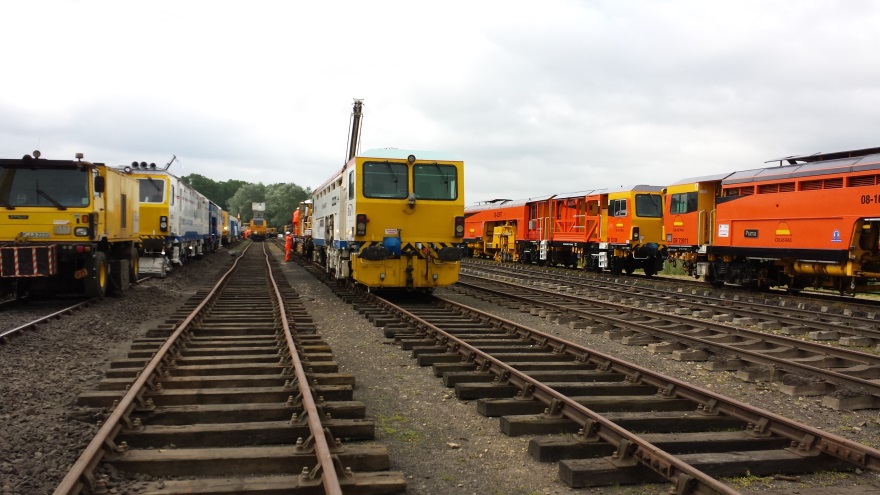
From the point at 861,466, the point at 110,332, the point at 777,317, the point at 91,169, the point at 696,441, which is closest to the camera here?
the point at 861,466

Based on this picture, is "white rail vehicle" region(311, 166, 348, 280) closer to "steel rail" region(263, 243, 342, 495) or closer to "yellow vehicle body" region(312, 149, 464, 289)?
"yellow vehicle body" region(312, 149, 464, 289)

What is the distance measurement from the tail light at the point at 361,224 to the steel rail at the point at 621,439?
6.37 meters

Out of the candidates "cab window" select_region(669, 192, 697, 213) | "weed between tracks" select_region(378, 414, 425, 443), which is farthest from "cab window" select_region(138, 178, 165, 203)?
"weed between tracks" select_region(378, 414, 425, 443)

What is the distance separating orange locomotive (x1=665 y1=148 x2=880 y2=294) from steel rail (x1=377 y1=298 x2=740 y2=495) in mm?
10171

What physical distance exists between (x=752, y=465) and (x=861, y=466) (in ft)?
2.25

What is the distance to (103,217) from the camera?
12680mm

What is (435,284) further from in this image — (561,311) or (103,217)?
(103,217)

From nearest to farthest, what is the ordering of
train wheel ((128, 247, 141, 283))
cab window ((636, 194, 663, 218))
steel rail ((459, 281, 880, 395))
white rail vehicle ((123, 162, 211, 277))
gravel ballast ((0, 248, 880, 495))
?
gravel ballast ((0, 248, 880, 495)), steel rail ((459, 281, 880, 395)), train wheel ((128, 247, 141, 283)), white rail vehicle ((123, 162, 211, 277)), cab window ((636, 194, 663, 218))

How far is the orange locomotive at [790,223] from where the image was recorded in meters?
13.2

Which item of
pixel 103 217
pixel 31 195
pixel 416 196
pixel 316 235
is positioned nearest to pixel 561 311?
pixel 416 196

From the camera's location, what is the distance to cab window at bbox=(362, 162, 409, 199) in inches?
516

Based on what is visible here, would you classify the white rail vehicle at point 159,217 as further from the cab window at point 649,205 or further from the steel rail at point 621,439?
the steel rail at point 621,439

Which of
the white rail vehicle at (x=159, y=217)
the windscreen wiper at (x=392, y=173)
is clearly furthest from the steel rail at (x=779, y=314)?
the white rail vehicle at (x=159, y=217)

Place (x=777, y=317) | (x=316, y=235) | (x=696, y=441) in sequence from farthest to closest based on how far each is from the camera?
(x=316, y=235) → (x=777, y=317) → (x=696, y=441)
